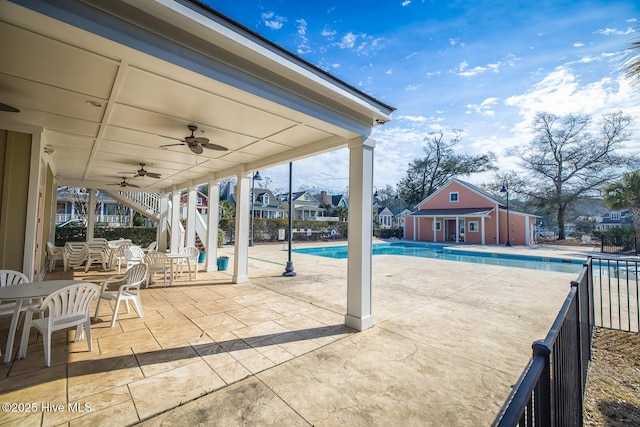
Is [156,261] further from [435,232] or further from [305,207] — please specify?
[305,207]

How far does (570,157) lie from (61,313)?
32914 millimetres

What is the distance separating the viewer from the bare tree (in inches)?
852

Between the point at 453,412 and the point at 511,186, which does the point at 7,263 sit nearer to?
the point at 453,412

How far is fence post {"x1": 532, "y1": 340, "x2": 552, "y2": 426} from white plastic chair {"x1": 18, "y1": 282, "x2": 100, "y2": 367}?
13.3 ft

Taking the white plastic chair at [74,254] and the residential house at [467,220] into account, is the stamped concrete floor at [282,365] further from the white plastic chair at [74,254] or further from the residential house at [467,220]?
the residential house at [467,220]

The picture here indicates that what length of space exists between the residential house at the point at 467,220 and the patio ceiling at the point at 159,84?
21.6 meters

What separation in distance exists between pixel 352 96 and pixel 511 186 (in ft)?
97.6

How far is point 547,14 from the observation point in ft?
16.6

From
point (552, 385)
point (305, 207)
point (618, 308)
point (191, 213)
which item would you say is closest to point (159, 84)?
point (552, 385)

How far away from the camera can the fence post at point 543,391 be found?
113 cm

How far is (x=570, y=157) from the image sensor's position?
78.3 feet

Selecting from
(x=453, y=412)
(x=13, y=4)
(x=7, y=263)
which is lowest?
(x=453, y=412)

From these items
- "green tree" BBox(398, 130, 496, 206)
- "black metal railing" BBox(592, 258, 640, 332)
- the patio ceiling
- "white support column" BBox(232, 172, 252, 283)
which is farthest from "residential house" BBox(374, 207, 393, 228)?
the patio ceiling

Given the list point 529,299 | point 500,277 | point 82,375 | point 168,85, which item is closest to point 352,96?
point 168,85
